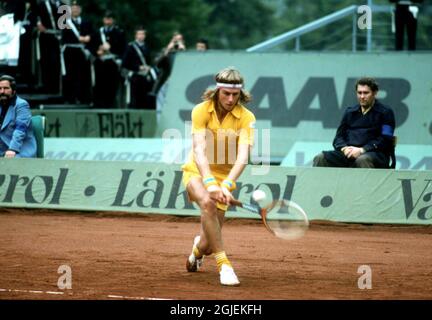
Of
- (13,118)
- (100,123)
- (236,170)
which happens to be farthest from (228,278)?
(100,123)

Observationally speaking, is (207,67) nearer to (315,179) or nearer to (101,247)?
(315,179)

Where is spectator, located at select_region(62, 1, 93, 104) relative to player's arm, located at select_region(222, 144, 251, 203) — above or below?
above

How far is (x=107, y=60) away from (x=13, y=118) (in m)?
7.39

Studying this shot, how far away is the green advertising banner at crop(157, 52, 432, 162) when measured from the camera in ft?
63.2

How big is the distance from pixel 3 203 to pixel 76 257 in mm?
4996

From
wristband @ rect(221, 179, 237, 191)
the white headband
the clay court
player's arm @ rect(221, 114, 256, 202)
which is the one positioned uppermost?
the white headband

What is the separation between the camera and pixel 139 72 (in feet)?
76.1

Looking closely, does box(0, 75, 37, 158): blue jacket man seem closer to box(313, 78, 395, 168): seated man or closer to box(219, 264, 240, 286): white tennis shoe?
box(313, 78, 395, 168): seated man

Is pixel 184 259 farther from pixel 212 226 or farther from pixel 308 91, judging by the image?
pixel 308 91

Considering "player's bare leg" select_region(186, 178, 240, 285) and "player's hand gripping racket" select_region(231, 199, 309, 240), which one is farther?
"player's hand gripping racket" select_region(231, 199, 309, 240)

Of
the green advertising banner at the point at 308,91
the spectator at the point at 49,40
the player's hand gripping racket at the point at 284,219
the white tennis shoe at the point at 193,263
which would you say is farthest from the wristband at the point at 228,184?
the spectator at the point at 49,40

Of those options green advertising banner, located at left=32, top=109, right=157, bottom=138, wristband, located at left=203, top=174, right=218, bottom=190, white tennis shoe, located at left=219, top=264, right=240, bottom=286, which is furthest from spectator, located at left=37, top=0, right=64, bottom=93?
white tennis shoe, located at left=219, top=264, right=240, bottom=286
